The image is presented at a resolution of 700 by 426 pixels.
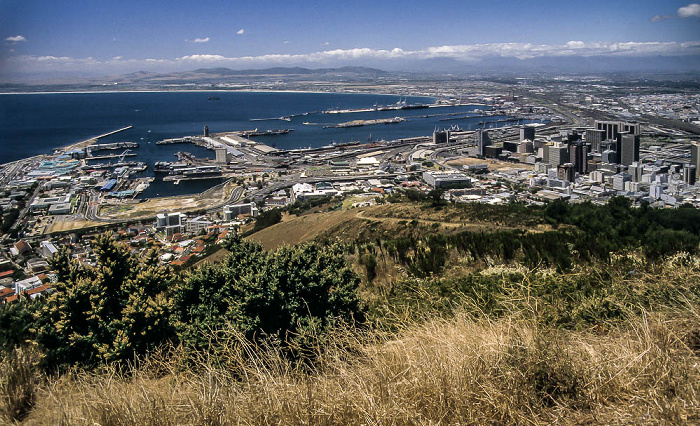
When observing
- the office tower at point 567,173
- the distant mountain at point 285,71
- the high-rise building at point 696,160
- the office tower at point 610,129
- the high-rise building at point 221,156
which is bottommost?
the office tower at point 567,173

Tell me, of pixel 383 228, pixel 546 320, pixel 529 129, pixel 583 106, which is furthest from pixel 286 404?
pixel 583 106

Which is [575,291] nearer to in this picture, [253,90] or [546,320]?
[546,320]

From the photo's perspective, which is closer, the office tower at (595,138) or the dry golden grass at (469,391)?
the dry golden grass at (469,391)

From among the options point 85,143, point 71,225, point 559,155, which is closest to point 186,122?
point 85,143

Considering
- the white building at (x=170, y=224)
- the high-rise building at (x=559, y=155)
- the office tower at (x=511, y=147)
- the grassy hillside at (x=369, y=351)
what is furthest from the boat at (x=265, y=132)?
the grassy hillside at (x=369, y=351)

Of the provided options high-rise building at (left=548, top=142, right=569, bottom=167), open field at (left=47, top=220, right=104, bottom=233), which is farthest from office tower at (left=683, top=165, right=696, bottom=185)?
open field at (left=47, top=220, right=104, bottom=233)

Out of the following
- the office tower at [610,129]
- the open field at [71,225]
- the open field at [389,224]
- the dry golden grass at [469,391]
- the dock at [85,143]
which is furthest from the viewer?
the dock at [85,143]

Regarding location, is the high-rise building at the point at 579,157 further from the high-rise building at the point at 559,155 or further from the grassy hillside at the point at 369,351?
the grassy hillside at the point at 369,351
